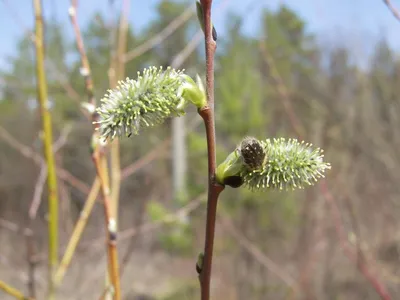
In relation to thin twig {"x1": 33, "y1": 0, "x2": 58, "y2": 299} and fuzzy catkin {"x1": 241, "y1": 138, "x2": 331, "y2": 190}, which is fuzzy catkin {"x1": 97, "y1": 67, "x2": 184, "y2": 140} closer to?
fuzzy catkin {"x1": 241, "y1": 138, "x2": 331, "y2": 190}

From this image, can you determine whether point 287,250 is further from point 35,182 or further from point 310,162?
point 310,162

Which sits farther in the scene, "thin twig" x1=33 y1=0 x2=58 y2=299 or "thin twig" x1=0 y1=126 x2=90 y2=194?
"thin twig" x1=0 y1=126 x2=90 y2=194

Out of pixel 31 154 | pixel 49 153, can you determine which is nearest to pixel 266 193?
pixel 31 154

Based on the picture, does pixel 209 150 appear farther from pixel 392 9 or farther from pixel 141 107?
pixel 392 9

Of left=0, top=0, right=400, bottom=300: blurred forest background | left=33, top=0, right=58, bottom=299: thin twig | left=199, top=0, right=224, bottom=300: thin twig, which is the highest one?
left=0, top=0, right=400, bottom=300: blurred forest background

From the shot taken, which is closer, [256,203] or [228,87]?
[256,203]

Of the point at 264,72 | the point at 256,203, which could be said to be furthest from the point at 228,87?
the point at 256,203

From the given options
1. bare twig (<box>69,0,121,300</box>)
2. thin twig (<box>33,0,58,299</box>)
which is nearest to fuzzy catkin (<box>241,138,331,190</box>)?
bare twig (<box>69,0,121,300</box>)
